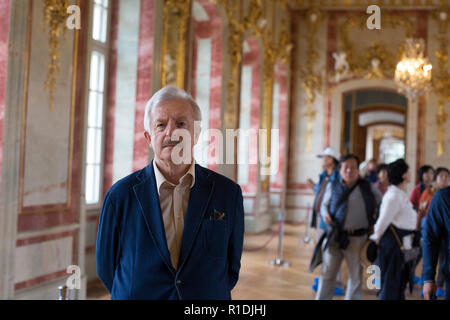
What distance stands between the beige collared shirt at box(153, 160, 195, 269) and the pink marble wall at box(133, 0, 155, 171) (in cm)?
481

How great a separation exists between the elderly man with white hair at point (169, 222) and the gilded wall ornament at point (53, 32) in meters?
3.00

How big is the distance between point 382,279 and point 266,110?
29.4 feet

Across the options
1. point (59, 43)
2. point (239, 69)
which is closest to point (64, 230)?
point (59, 43)

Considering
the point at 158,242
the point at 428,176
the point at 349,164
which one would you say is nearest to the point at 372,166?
the point at 428,176

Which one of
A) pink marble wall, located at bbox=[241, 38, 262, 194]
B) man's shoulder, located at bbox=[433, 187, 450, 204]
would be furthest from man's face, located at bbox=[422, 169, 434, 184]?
pink marble wall, located at bbox=[241, 38, 262, 194]

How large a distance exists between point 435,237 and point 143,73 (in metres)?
4.60

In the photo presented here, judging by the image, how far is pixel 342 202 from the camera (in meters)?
5.18

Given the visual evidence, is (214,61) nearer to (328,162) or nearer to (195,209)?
(328,162)

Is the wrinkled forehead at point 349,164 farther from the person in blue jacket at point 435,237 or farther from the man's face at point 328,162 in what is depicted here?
the person in blue jacket at point 435,237

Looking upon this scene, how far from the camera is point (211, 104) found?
32.0ft

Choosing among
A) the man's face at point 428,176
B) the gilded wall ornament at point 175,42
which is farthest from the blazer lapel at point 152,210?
the man's face at point 428,176

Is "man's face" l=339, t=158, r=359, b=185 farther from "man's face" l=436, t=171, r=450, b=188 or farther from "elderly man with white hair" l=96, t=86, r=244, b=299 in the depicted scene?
"elderly man with white hair" l=96, t=86, r=244, b=299

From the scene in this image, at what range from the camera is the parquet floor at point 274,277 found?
20.6ft
